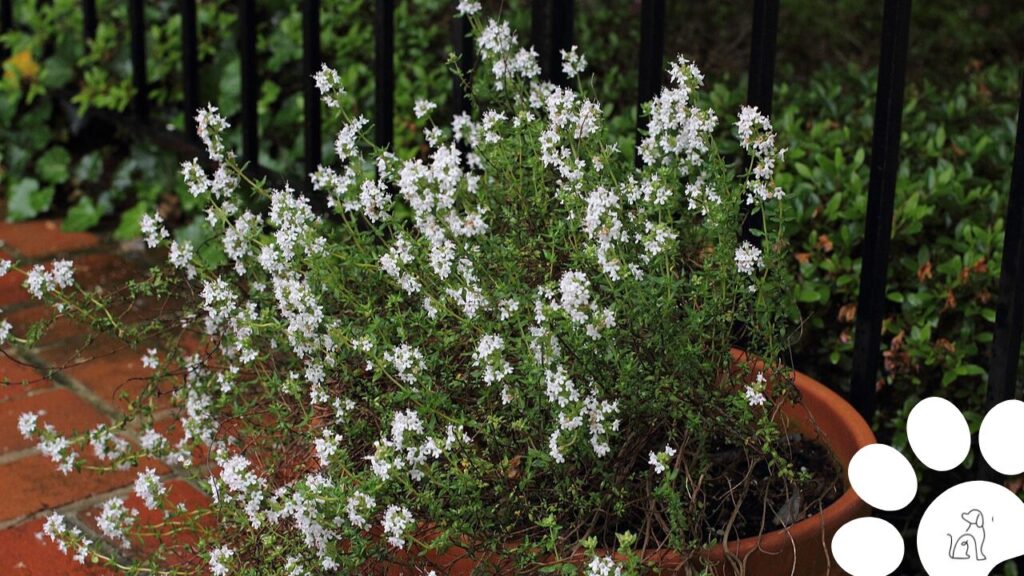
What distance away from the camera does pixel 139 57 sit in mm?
3650

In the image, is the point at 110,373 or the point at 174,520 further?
the point at 110,373

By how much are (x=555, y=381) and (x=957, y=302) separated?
106cm

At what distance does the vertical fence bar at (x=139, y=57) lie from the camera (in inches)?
142

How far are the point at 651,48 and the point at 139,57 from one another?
6.00 ft

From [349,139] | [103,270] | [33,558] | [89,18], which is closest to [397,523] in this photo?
[349,139]

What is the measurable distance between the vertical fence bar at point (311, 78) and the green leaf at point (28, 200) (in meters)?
1.36

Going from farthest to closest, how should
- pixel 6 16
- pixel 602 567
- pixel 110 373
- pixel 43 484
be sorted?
pixel 6 16, pixel 110 373, pixel 43 484, pixel 602 567

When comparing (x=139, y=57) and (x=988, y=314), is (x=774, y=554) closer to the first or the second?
(x=988, y=314)

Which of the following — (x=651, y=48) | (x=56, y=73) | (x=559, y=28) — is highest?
(x=56, y=73)

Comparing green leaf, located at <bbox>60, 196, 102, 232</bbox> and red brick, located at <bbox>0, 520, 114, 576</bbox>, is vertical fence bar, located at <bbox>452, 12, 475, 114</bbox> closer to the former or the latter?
red brick, located at <bbox>0, 520, 114, 576</bbox>

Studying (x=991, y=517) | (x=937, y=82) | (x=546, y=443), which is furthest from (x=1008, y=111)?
Result: (x=546, y=443)

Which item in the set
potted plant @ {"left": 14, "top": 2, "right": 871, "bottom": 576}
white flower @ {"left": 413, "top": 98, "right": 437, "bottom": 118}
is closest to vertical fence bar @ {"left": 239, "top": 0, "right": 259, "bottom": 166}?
potted plant @ {"left": 14, "top": 2, "right": 871, "bottom": 576}

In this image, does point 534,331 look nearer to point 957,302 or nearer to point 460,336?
point 460,336

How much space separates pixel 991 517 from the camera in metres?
1.73
